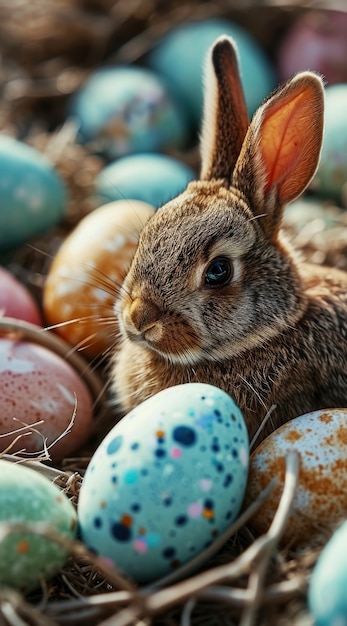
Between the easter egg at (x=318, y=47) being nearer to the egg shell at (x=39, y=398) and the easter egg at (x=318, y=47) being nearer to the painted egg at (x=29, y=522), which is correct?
the egg shell at (x=39, y=398)

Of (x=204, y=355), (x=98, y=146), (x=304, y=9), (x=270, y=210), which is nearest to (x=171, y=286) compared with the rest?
(x=204, y=355)

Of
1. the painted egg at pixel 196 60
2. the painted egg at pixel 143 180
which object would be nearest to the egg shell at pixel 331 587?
the painted egg at pixel 143 180

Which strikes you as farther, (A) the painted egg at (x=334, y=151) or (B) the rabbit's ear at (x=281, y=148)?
(A) the painted egg at (x=334, y=151)

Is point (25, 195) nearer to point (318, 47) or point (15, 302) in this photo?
point (15, 302)

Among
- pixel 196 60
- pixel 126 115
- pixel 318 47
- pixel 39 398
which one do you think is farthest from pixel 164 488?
pixel 318 47

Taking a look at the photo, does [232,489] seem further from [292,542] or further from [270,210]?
[270,210]

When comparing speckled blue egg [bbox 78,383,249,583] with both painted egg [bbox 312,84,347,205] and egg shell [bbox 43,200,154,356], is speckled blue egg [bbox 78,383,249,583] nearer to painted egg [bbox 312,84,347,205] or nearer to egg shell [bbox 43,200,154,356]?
egg shell [bbox 43,200,154,356]
